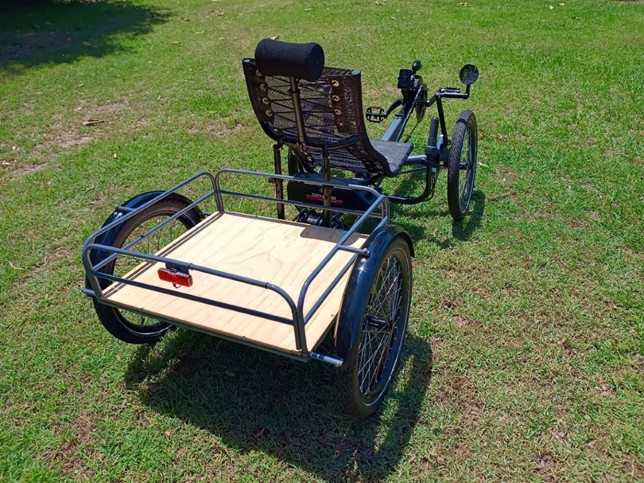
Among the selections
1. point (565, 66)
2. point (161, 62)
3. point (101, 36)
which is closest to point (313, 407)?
point (565, 66)

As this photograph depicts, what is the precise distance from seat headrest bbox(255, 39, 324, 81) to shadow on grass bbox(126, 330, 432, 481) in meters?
1.47

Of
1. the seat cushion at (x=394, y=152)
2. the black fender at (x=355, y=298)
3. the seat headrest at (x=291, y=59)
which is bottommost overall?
the seat cushion at (x=394, y=152)

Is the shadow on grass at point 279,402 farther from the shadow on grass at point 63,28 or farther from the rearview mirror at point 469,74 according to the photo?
the shadow on grass at point 63,28

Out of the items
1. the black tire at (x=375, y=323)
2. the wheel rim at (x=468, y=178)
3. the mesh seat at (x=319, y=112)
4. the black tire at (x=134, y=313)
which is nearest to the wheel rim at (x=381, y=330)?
the black tire at (x=375, y=323)

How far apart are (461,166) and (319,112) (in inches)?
55.5

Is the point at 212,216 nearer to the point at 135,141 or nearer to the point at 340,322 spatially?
Answer: the point at 340,322

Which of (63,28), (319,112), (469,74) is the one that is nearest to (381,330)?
(319,112)

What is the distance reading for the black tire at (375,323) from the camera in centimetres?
212

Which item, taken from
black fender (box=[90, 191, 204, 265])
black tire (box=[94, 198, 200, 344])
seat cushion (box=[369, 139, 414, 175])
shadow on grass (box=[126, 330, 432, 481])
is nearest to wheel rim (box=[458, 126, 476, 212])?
seat cushion (box=[369, 139, 414, 175])

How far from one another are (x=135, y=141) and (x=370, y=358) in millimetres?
4117

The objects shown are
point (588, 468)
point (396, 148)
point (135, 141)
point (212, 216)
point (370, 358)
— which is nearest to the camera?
point (588, 468)

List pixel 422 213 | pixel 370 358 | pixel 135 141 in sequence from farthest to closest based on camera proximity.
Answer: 1. pixel 135 141
2. pixel 422 213
3. pixel 370 358

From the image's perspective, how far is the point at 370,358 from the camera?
2.48 metres

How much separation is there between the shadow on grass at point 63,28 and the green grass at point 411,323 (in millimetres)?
2014
